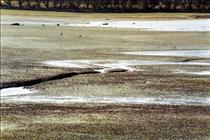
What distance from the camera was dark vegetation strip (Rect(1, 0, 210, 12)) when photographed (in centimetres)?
7362

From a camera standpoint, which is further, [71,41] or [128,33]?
[128,33]

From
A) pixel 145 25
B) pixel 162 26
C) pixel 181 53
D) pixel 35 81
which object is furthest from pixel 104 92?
pixel 145 25

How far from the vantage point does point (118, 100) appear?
1384cm

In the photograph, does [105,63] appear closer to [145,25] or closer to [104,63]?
[104,63]

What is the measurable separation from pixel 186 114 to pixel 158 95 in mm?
2287

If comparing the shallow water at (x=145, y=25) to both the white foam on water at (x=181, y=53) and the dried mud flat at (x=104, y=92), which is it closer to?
the white foam on water at (x=181, y=53)

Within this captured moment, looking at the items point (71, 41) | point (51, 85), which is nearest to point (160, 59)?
point (51, 85)

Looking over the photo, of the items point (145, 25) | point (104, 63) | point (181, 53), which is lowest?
point (145, 25)

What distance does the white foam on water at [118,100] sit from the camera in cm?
1348

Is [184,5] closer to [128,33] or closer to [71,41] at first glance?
[128,33]

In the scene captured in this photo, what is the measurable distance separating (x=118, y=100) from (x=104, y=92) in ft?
3.48

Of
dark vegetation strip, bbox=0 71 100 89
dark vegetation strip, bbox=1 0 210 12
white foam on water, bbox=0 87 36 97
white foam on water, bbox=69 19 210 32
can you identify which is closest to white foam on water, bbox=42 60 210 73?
dark vegetation strip, bbox=0 71 100 89

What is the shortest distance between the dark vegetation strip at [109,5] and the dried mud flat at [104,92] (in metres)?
46.7

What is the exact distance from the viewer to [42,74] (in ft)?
57.9
